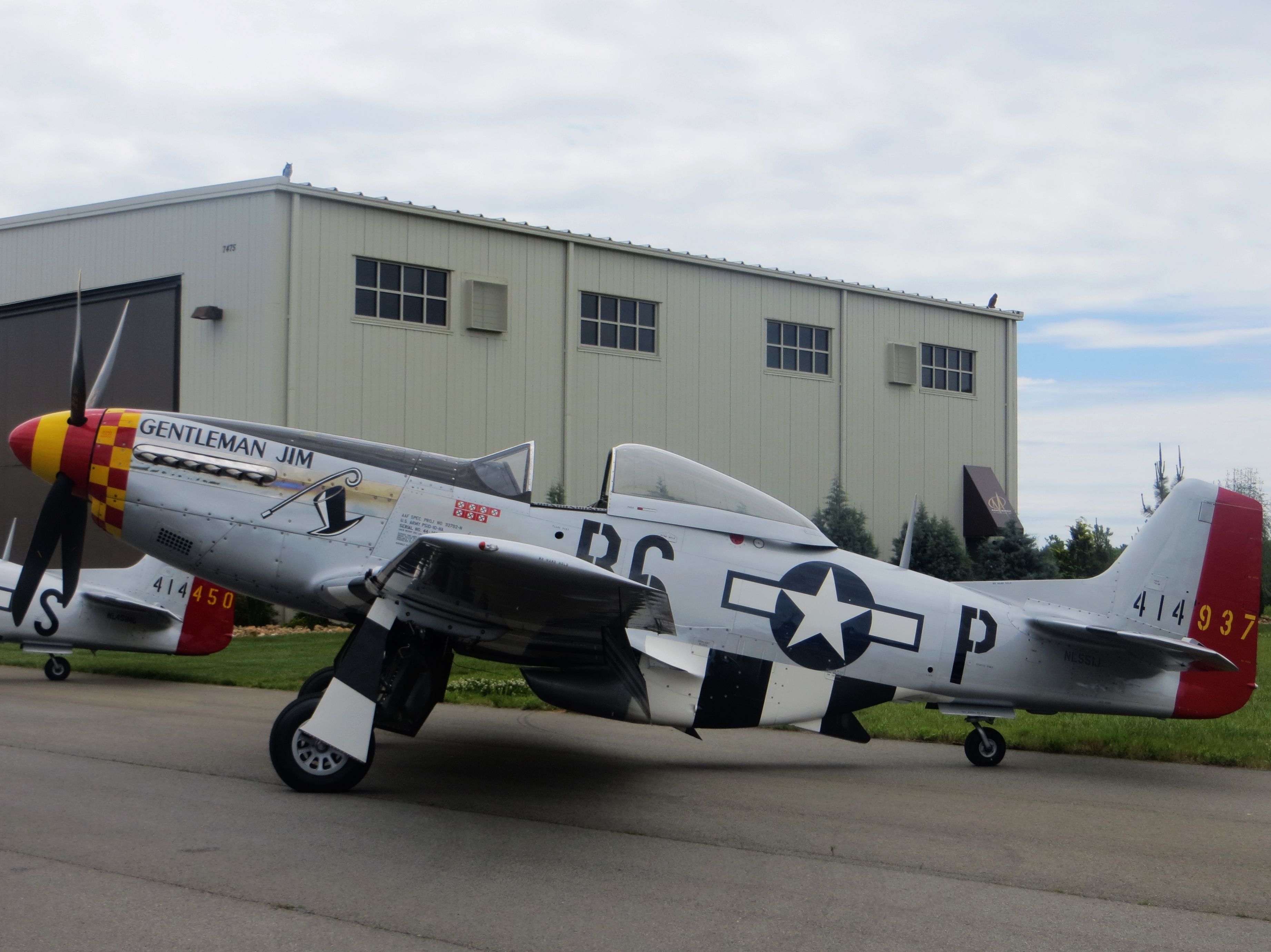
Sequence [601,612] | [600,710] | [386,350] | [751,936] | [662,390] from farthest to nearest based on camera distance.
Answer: [662,390], [386,350], [600,710], [601,612], [751,936]

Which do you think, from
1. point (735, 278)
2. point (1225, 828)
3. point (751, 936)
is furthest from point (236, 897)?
point (735, 278)

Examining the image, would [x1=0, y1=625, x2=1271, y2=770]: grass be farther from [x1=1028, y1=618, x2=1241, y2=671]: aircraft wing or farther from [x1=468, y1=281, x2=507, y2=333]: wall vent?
[x1=468, y1=281, x2=507, y2=333]: wall vent

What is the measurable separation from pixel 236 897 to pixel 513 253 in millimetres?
19812

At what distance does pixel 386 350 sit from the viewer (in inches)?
856

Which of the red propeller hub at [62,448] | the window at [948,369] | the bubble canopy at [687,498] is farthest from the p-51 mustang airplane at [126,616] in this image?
the window at [948,369]

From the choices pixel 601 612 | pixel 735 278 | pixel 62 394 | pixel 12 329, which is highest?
pixel 735 278

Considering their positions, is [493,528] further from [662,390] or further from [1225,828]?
[662,390]

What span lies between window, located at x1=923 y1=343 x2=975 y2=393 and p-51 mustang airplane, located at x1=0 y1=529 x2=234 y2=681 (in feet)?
68.8

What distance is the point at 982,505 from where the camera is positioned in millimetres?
29078

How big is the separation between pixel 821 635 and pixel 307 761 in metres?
3.67

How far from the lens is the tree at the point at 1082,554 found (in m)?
29.7

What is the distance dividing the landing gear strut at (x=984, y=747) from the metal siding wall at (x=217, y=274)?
49.8 feet

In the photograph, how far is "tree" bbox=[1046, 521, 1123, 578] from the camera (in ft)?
97.5

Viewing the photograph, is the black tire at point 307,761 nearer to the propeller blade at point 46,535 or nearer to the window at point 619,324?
the propeller blade at point 46,535
